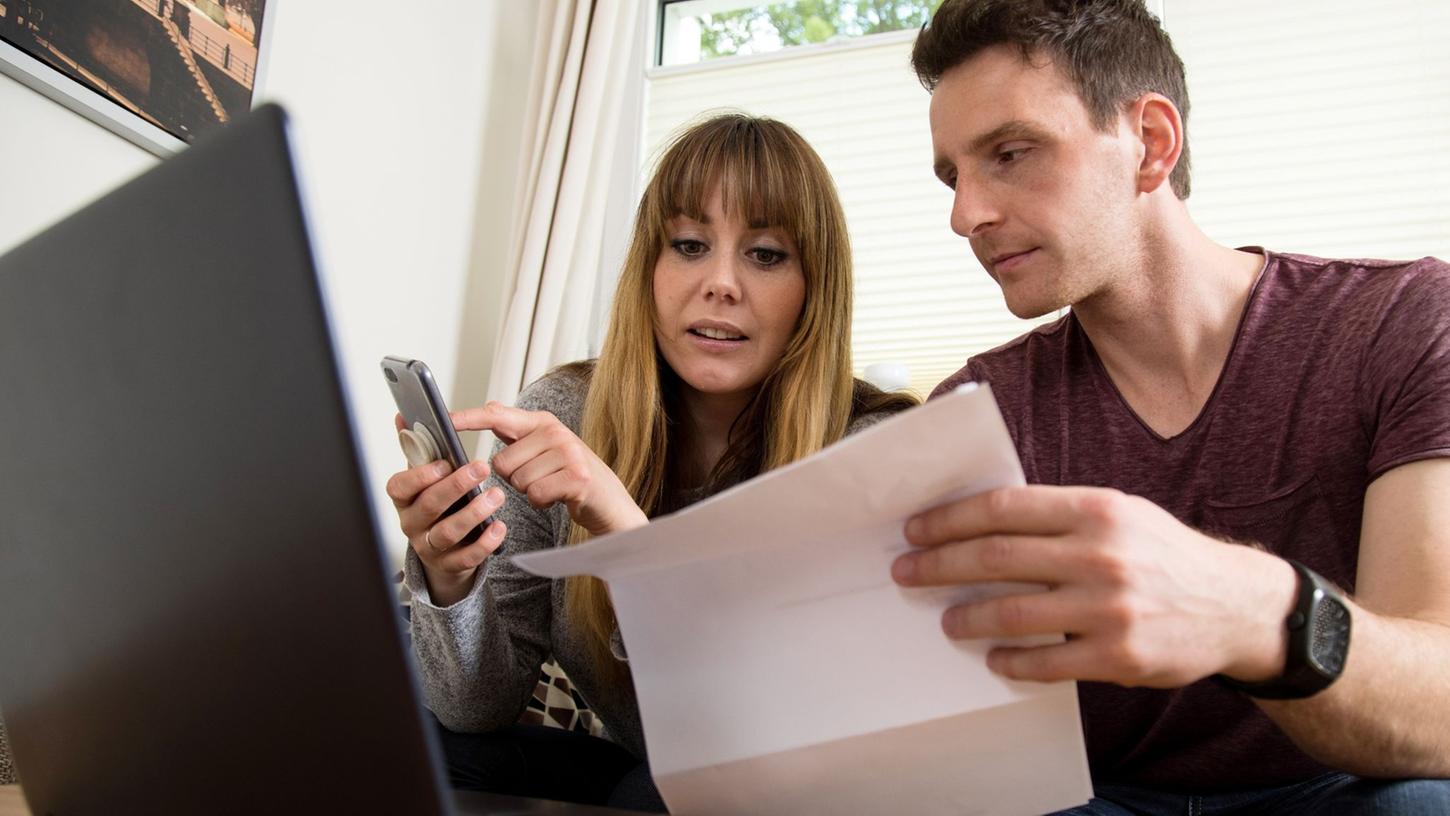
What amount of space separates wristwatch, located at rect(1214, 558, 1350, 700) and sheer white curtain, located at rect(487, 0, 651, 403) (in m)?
1.94

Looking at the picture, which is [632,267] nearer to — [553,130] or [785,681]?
[785,681]

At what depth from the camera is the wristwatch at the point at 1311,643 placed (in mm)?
537

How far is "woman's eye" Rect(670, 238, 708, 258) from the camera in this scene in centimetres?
136

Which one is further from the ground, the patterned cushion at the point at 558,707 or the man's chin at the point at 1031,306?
the man's chin at the point at 1031,306

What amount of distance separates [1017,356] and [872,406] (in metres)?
0.25

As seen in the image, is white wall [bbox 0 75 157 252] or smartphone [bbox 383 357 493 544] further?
white wall [bbox 0 75 157 252]

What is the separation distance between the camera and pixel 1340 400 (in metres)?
0.93

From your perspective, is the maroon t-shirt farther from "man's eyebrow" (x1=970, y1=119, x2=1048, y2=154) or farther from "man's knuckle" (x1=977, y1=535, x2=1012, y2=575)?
"man's knuckle" (x1=977, y1=535, x2=1012, y2=575)

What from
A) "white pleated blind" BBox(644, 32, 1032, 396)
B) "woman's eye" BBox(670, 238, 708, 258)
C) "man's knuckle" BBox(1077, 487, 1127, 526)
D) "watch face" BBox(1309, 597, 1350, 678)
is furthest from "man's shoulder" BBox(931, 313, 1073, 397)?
"white pleated blind" BBox(644, 32, 1032, 396)

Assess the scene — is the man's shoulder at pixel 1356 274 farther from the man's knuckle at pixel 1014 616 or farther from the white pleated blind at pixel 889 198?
the white pleated blind at pixel 889 198

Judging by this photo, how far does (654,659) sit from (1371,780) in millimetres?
465

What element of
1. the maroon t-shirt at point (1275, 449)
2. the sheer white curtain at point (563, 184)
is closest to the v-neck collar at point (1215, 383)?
the maroon t-shirt at point (1275, 449)

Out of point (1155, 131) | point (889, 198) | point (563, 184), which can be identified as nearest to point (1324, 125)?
point (889, 198)

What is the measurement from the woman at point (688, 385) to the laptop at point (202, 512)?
689 mm
